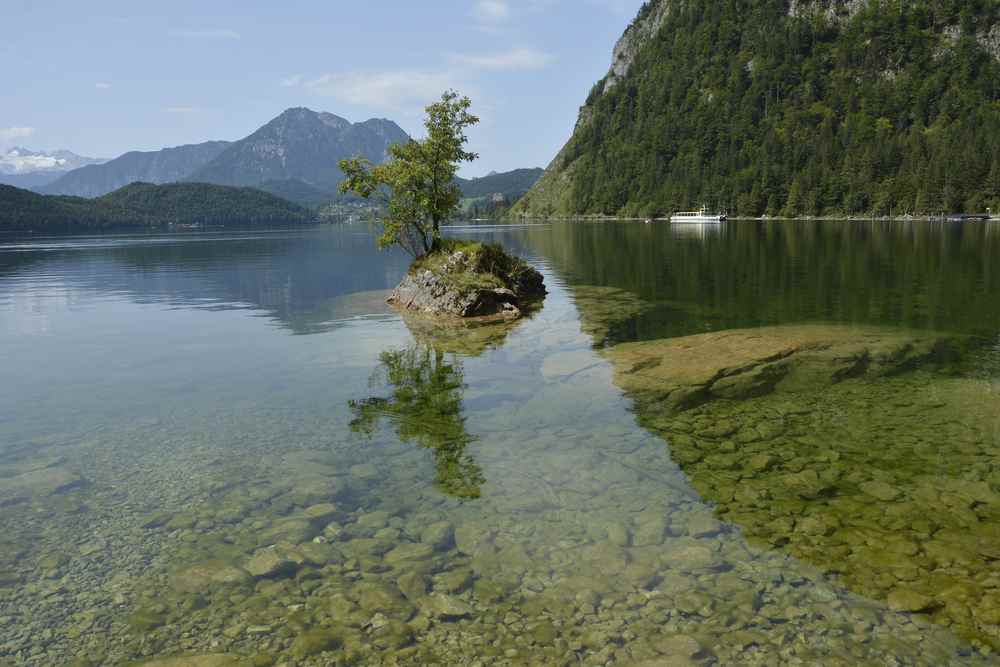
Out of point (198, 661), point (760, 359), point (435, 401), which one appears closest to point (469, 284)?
point (435, 401)

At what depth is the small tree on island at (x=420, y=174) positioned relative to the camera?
53969mm

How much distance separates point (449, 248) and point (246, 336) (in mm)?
19413

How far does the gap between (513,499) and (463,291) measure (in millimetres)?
31855

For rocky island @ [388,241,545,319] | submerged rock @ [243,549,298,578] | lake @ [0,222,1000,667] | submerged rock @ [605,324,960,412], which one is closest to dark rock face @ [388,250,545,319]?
rocky island @ [388,241,545,319]

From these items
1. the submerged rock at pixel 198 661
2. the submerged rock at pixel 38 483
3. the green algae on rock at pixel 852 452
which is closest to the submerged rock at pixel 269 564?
the submerged rock at pixel 198 661

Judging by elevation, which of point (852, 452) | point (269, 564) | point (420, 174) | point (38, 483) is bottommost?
point (269, 564)

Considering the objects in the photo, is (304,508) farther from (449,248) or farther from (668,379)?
(449,248)

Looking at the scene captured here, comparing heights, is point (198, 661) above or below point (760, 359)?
below

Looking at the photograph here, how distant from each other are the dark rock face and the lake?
34.0 ft

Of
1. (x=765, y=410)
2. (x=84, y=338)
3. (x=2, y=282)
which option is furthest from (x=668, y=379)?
(x=2, y=282)

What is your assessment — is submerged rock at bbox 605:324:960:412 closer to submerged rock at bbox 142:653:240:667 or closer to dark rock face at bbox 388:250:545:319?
submerged rock at bbox 142:653:240:667

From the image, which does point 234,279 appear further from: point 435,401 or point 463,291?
point 435,401

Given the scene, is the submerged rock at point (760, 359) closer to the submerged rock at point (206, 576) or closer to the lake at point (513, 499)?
the lake at point (513, 499)

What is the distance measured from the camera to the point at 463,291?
150ft
